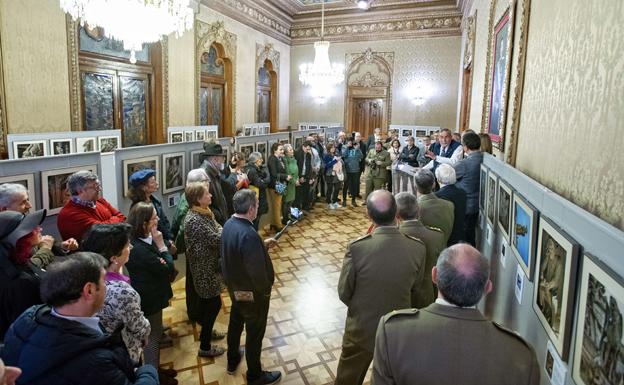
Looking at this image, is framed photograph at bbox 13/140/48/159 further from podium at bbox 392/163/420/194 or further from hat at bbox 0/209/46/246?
podium at bbox 392/163/420/194

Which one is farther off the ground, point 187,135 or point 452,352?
point 187,135

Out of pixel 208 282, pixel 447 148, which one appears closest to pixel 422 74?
pixel 447 148

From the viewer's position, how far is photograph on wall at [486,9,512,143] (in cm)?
417

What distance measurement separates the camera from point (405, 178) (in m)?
7.81

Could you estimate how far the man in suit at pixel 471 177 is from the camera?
4.61 metres

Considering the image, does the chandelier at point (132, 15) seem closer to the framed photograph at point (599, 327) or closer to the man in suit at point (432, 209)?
the man in suit at point (432, 209)

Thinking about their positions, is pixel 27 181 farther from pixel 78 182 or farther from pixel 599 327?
pixel 599 327

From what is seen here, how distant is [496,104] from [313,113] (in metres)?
10.9

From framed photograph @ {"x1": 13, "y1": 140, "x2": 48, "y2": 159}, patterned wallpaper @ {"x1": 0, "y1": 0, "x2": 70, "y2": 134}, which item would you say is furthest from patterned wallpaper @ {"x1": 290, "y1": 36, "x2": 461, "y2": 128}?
framed photograph @ {"x1": 13, "y1": 140, "x2": 48, "y2": 159}

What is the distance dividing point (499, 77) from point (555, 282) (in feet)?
11.4

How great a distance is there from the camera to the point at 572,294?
1631mm

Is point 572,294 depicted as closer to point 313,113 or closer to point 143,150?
point 143,150

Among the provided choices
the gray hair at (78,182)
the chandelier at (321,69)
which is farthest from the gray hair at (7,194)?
the chandelier at (321,69)

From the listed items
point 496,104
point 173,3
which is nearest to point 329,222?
point 496,104
